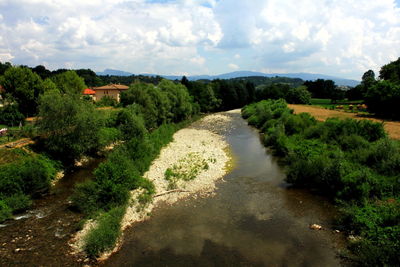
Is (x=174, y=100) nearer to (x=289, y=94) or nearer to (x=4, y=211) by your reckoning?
(x=4, y=211)

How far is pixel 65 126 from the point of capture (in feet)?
85.3

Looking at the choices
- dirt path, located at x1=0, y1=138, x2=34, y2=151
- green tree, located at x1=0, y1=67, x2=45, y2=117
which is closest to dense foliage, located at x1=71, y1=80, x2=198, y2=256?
dirt path, located at x1=0, y1=138, x2=34, y2=151

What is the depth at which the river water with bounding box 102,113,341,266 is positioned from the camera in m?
13.1

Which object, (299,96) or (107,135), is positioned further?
(299,96)

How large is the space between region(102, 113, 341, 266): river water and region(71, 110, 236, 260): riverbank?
99 cm

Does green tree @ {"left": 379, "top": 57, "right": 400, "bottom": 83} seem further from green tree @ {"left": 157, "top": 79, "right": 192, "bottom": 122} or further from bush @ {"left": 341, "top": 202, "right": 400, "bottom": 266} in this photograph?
bush @ {"left": 341, "top": 202, "right": 400, "bottom": 266}

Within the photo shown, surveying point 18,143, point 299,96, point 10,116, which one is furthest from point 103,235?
point 299,96

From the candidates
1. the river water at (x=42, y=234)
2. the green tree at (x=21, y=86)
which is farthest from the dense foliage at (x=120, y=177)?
the green tree at (x=21, y=86)

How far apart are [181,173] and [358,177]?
1421 cm

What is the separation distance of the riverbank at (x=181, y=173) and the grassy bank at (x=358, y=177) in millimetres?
7258

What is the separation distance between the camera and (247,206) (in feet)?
61.0

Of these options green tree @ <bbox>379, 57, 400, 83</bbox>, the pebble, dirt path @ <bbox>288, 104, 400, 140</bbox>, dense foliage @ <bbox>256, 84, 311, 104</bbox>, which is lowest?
the pebble

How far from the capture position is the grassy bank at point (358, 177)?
12867mm

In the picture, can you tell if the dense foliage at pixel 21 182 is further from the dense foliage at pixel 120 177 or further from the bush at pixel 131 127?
the bush at pixel 131 127
